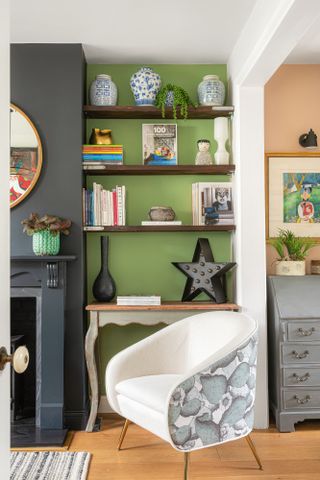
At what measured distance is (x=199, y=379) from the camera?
8.01 ft

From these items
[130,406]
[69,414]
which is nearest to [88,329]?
[69,414]

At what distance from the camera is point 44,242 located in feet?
10.8

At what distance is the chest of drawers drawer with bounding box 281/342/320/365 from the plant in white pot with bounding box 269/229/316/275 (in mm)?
512

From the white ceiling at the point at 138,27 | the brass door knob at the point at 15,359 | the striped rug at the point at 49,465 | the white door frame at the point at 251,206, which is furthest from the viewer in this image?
the white door frame at the point at 251,206

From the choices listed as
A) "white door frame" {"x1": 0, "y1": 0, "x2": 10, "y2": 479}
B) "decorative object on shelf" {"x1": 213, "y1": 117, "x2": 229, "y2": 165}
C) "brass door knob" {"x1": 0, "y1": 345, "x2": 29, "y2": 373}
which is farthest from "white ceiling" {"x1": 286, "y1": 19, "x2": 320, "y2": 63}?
"brass door knob" {"x1": 0, "y1": 345, "x2": 29, "y2": 373}

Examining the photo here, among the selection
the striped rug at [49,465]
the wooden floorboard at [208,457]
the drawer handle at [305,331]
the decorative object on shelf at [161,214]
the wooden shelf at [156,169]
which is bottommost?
the wooden floorboard at [208,457]

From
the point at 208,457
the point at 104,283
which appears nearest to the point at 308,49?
the point at 104,283

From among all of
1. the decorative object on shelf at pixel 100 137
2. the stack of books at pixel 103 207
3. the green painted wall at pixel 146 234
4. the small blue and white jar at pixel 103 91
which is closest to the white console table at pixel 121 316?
the green painted wall at pixel 146 234

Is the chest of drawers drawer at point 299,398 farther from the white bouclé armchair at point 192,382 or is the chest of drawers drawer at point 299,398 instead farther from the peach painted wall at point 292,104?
the peach painted wall at point 292,104

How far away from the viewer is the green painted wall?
3.71 metres

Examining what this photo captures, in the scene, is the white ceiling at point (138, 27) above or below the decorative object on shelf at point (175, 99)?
above

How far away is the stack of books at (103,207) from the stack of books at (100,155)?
143 mm

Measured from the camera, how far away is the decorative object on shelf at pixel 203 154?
362cm

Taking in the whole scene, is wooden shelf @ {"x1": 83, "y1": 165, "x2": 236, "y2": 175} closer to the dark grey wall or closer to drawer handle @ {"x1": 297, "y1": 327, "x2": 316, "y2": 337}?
the dark grey wall
